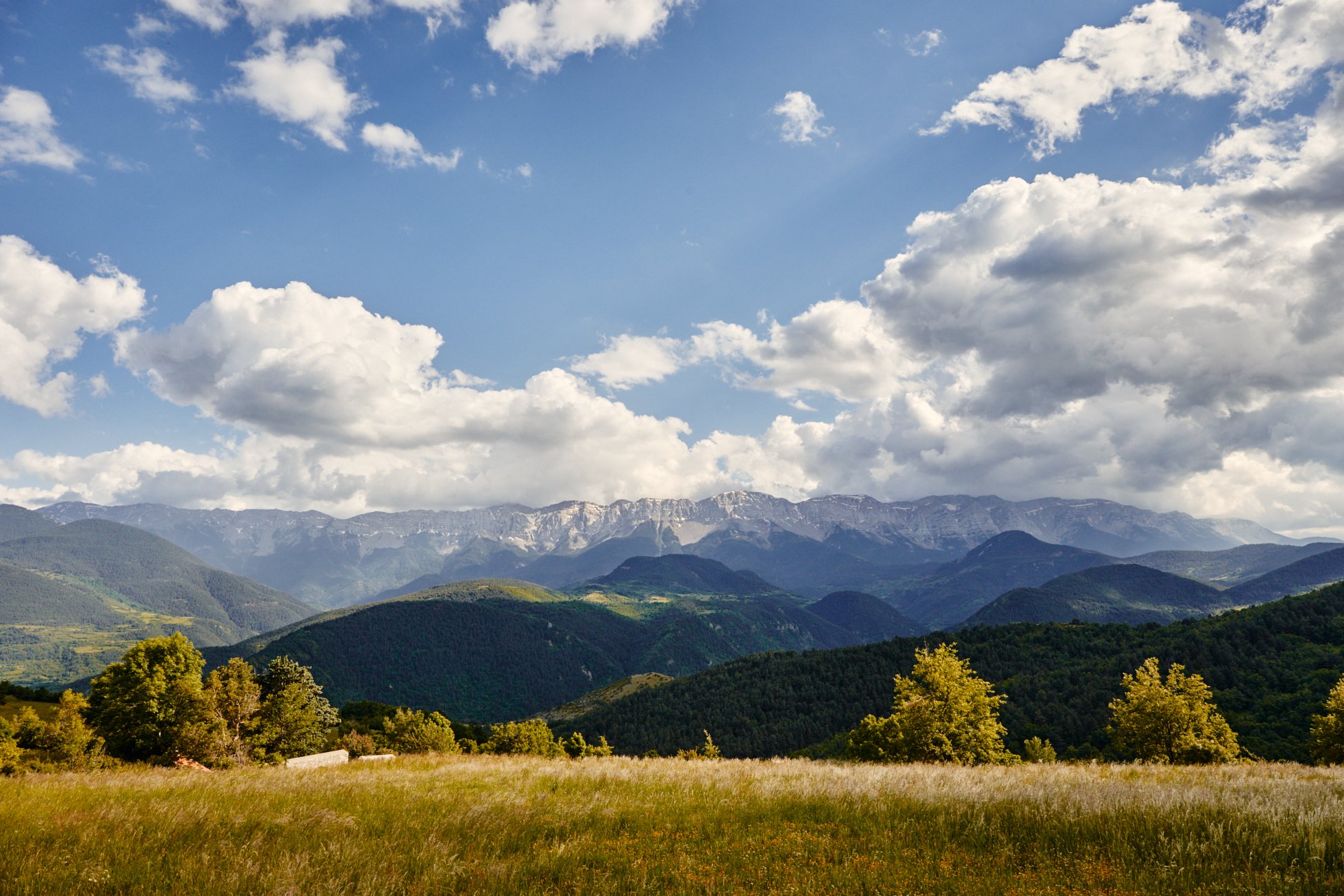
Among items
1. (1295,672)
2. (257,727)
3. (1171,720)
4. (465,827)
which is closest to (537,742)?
(257,727)

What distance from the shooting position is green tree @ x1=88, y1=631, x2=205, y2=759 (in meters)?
48.2

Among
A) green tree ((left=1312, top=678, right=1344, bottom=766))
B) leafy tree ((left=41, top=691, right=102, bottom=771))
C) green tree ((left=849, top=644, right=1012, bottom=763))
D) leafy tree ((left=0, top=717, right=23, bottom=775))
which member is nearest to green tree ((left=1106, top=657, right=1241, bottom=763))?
green tree ((left=1312, top=678, right=1344, bottom=766))

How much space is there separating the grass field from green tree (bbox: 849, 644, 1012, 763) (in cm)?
3105

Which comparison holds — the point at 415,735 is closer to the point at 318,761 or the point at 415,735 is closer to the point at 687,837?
the point at 318,761

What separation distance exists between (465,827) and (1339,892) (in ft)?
32.6

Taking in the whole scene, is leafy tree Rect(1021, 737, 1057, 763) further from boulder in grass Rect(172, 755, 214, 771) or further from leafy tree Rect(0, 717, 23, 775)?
leafy tree Rect(0, 717, 23, 775)

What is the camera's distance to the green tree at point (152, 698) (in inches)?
1896

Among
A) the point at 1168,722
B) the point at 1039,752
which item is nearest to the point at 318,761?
the point at 1039,752

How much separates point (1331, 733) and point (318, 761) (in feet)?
228

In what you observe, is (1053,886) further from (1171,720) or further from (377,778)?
(1171,720)

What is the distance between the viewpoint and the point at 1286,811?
787cm

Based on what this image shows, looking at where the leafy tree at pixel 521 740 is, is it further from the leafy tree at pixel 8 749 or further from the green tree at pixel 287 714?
the leafy tree at pixel 8 749

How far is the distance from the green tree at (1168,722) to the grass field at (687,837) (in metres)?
38.6

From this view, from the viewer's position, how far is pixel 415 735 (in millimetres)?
80250
